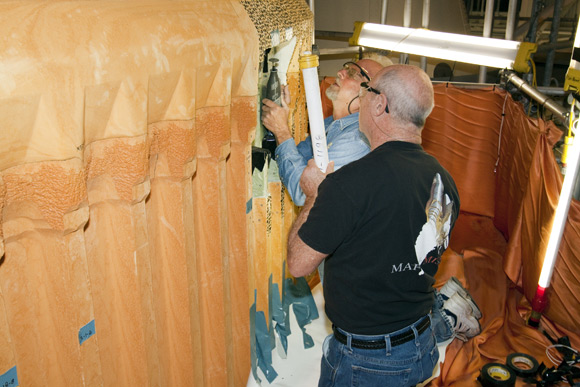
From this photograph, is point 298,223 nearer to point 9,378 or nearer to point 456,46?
point 9,378

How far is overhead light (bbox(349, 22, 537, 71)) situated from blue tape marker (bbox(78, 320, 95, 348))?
8.49 ft

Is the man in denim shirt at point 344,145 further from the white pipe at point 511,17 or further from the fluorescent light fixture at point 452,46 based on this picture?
the white pipe at point 511,17

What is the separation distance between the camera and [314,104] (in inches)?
77.2

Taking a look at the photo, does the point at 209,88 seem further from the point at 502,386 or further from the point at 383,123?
the point at 502,386

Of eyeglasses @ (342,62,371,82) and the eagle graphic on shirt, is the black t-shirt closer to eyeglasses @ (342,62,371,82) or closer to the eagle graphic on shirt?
the eagle graphic on shirt

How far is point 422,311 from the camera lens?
6.21 feet

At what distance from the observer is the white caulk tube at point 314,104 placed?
190 centimetres

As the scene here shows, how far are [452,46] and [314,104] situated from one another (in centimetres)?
154

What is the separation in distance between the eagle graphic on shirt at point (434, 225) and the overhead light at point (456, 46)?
1.57 m

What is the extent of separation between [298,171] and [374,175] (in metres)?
0.69

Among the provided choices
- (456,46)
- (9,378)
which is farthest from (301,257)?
(456,46)

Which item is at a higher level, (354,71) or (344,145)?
(354,71)

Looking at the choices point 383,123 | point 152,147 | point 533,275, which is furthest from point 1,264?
point 533,275

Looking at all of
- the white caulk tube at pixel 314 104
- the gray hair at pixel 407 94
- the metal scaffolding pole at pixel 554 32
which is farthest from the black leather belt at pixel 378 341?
the metal scaffolding pole at pixel 554 32
